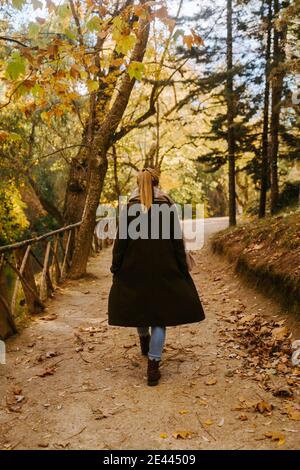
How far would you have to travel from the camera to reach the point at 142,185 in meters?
4.59

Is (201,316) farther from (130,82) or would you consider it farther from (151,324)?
(130,82)

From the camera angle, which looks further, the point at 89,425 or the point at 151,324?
the point at 151,324

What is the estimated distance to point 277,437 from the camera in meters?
3.51

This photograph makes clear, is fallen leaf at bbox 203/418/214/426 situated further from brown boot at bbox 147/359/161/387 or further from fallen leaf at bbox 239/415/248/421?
brown boot at bbox 147/359/161/387

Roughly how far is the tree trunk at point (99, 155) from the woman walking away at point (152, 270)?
557 cm

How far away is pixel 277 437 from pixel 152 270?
1890mm

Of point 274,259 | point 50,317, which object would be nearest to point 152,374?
point 50,317

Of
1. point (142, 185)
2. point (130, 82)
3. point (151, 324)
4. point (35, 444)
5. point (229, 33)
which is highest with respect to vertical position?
point (229, 33)

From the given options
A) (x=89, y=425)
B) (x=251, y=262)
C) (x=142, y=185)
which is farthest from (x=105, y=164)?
(x=89, y=425)

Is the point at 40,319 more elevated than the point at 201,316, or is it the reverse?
the point at 201,316

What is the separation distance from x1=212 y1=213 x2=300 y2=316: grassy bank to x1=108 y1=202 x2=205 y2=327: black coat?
2.10 meters

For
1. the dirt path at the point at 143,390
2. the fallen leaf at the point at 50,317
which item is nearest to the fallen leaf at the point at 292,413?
the dirt path at the point at 143,390

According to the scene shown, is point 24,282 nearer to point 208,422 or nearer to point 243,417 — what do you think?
point 208,422

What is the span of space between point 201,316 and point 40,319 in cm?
363
